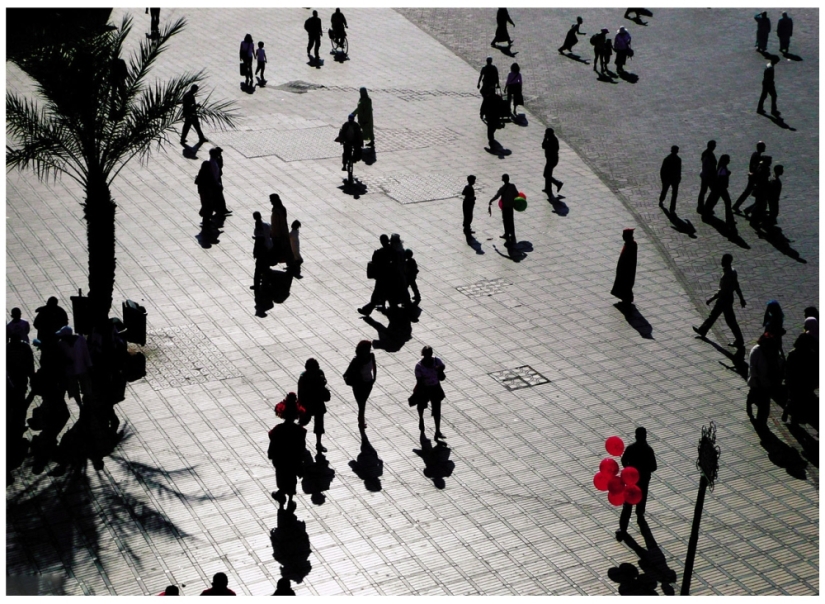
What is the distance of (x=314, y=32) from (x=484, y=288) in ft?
56.3

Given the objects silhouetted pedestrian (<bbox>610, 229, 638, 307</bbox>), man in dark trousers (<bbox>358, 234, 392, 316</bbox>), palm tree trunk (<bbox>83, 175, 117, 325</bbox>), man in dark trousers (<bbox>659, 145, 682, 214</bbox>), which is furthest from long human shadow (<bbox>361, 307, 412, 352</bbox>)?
man in dark trousers (<bbox>659, 145, 682, 214</bbox>)

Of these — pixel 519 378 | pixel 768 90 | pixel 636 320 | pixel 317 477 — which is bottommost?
pixel 317 477

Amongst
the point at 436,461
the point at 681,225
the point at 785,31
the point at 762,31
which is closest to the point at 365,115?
the point at 681,225

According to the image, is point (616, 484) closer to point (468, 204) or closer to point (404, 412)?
point (404, 412)

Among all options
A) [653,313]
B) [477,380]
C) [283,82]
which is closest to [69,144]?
[477,380]

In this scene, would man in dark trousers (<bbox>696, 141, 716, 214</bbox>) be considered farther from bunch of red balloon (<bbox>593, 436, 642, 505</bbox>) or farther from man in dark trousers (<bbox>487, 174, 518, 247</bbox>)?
bunch of red balloon (<bbox>593, 436, 642, 505</bbox>)

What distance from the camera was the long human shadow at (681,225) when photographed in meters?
21.3

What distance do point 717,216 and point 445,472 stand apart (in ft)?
38.1

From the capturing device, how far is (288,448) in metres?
11.7

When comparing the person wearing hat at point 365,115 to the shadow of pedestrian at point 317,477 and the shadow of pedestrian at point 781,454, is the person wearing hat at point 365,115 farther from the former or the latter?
the shadow of pedestrian at point 781,454

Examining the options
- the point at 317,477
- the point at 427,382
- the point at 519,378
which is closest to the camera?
the point at 317,477

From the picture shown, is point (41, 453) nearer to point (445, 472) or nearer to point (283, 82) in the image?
point (445, 472)

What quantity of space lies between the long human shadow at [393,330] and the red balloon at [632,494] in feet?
19.6

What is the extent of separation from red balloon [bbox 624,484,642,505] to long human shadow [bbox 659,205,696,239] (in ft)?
36.3
